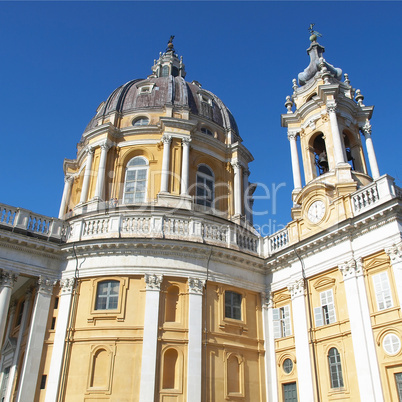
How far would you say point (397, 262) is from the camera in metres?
14.7

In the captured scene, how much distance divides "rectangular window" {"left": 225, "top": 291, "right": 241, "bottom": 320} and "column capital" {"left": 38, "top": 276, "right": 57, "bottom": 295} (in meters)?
7.07

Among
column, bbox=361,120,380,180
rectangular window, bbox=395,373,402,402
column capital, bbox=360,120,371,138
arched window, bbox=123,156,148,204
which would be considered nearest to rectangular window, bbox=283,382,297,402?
rectangular window, bbox=395,373,402,402

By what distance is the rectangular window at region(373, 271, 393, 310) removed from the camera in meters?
14.9

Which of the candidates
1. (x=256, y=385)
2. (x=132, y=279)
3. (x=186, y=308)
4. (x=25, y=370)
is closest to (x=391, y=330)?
(x=256, y=385)

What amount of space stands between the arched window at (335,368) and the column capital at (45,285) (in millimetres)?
11013

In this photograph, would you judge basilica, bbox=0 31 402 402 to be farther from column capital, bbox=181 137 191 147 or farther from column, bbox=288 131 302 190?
column capital, bbox=181 137 191 147

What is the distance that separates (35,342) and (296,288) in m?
10.4

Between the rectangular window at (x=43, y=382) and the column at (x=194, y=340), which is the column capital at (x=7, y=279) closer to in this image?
the rectangular window at (x=43, y=382)

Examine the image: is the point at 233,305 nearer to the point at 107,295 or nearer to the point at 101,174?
the point at 107,295

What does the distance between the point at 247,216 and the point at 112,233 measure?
35.5ft

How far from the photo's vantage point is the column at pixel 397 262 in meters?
14.4

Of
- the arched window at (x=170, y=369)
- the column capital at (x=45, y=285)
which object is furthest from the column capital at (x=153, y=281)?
the column capital at (x=45, y=285)

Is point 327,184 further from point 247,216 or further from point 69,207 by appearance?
point 69,207

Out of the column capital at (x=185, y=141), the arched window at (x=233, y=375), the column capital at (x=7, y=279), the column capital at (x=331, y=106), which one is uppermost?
the column capital at (x=185, y=141)
